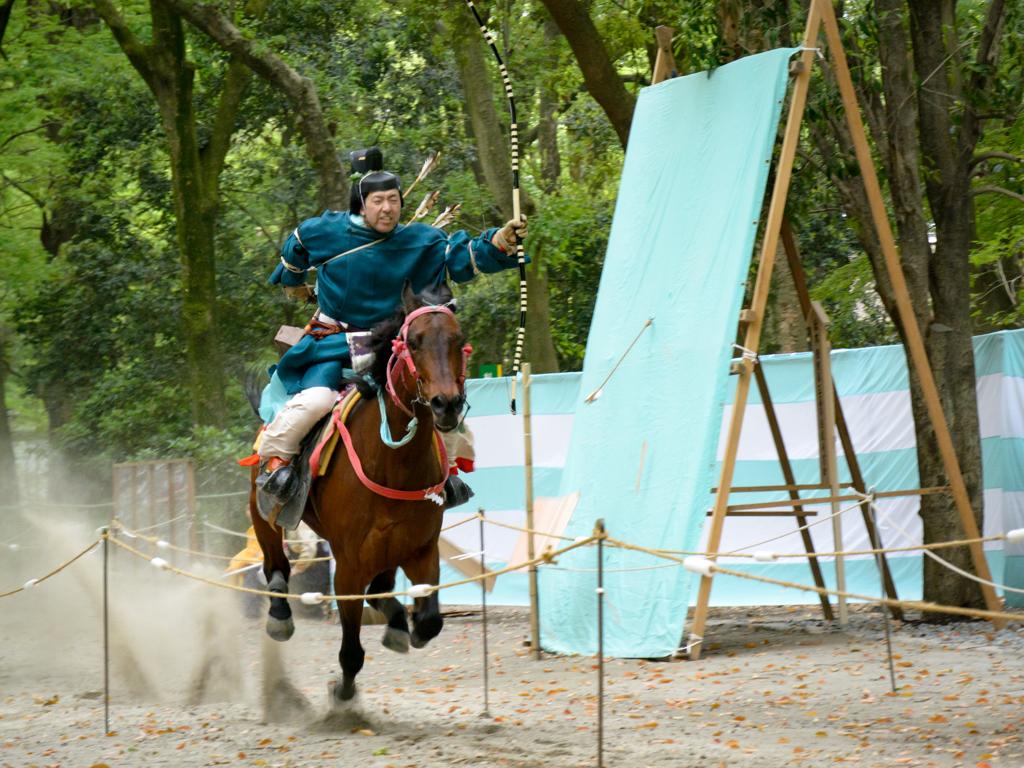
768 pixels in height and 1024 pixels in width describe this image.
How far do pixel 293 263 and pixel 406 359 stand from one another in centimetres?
152

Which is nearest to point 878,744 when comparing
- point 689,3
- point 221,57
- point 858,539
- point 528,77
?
point 858,539

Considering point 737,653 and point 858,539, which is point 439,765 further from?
point 858,539

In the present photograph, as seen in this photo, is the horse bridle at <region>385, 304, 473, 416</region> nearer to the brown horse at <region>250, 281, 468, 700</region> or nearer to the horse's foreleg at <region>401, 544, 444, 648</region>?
the brown horse at <region>250, 281, 468, 700</region>

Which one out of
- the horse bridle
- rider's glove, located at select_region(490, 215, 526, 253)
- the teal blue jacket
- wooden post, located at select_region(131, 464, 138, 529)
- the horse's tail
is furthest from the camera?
wooden post, located at select_region(131, 464, 138, 529)

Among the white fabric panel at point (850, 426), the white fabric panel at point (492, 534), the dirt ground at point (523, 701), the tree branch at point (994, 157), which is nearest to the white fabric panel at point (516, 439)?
the white fabric panel at point (492, 534)

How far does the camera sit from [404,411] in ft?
15.6

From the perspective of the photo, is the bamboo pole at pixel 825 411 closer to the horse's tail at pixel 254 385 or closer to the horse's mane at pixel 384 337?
the horse's mane at pixel 384 337

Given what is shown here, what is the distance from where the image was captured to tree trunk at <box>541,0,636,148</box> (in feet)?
27.7

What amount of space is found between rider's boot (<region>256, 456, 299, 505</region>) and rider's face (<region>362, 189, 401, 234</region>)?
1337mm

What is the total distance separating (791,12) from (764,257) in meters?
2.33

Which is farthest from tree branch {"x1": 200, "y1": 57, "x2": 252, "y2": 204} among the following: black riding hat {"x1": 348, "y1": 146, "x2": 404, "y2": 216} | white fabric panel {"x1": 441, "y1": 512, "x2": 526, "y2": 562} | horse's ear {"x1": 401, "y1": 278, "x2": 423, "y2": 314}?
horse's ear {"x1": 401, "y1": 278, "x2": 423, "y2": 314}

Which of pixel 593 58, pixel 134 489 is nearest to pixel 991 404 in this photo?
pixel 593 58

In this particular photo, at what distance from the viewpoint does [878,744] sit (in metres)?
4.54

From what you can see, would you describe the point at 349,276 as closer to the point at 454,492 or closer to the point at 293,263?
the point at 293,263
